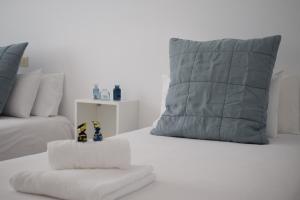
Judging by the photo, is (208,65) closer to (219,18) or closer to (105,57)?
(219,18)

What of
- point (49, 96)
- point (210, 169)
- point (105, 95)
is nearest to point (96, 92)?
point (105, 95)

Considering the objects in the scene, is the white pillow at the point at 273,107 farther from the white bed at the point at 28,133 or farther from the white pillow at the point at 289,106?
the white bed at the point at 28,133

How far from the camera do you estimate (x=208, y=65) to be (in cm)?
181

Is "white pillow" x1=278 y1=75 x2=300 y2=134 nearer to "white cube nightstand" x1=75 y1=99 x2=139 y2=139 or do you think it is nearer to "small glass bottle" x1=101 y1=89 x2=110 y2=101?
"white cube nightstand" x1=75 y1=99 x2=139 y2=139

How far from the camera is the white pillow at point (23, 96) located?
2594 millimetres

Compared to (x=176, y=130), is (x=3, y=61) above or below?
above

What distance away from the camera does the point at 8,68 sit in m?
2.54

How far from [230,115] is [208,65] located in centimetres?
29

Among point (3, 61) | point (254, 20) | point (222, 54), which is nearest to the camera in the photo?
point (222, 54)

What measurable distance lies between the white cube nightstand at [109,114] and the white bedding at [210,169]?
0.79 meters

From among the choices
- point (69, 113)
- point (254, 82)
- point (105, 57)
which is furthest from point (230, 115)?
point (69, 113)

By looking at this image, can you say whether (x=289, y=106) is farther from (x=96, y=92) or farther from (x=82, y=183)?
(x=82, y=183)

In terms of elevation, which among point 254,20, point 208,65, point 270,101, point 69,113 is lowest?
point 69,113

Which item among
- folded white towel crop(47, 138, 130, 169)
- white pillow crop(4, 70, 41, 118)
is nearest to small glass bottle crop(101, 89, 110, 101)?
white pillow crop(4, 70, 41, 118)
